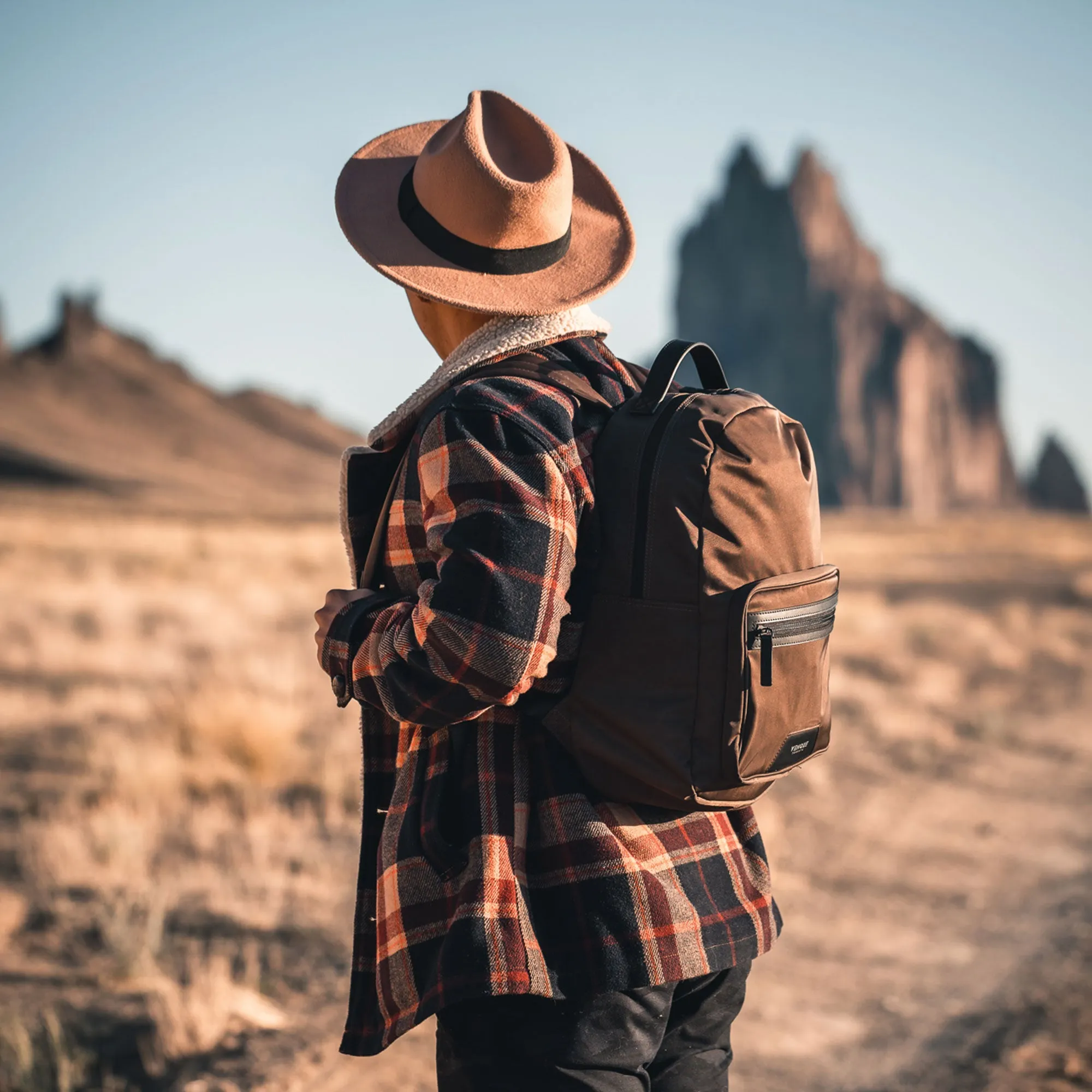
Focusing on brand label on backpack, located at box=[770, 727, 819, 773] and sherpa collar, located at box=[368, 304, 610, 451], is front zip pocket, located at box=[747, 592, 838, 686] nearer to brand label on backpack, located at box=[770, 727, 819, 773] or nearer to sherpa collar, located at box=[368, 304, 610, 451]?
brand label on backpack, located at box=[770, 727, 819, 773]

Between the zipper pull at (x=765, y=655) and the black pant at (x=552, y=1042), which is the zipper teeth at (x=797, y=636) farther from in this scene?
the black pant at (x=552, y=1042)

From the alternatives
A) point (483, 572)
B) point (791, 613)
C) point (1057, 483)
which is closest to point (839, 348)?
point (1057, 483)

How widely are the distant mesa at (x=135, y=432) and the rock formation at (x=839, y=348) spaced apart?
45988 mm

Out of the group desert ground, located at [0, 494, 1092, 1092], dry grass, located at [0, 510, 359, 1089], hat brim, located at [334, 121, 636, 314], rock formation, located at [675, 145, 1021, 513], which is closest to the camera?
hat brim, located at [334, 121, 636, 314]

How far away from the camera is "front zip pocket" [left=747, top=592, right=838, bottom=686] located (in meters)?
1.47

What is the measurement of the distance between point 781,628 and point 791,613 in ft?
0.10

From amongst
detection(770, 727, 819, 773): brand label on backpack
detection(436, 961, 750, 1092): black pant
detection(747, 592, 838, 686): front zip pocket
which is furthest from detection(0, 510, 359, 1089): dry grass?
detection(747, 592, 838, 686): front zip pocket

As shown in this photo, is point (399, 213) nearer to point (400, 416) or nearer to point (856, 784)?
point (400, 416)

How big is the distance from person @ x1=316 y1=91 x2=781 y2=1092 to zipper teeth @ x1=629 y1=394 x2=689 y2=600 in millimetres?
72

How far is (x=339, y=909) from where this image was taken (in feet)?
14.5

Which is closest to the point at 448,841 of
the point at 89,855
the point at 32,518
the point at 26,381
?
the point at 89,855

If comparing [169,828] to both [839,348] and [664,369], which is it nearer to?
[664,369]

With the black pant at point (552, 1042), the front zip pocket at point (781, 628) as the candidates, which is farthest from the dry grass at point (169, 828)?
the front zip pocket at point (781, 628)

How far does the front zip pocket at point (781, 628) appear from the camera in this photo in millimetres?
1473
